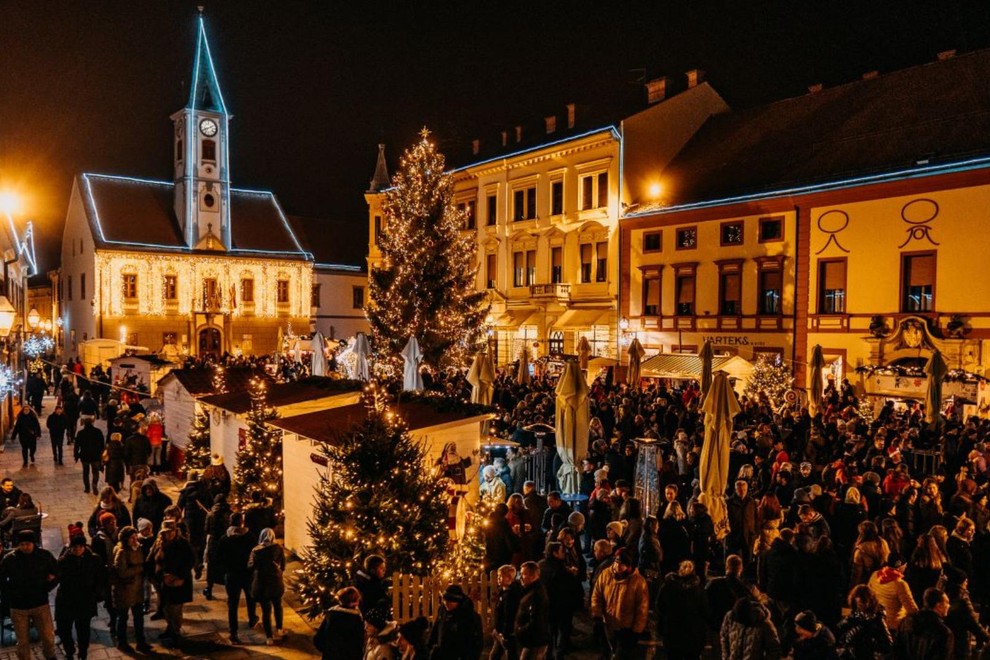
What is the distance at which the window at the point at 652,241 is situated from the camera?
3269cm

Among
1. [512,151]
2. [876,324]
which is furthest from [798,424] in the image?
[512,151]

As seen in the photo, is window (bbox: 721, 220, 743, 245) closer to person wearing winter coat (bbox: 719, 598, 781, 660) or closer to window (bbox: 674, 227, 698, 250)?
window (bbox: 674, 227, 698, 250)

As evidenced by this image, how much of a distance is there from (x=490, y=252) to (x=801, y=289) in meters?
17.3

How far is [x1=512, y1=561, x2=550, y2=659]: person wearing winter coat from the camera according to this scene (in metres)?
7.28

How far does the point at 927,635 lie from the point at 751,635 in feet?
4.78

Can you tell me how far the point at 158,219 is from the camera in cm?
4912

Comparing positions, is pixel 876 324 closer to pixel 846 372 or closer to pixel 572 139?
pixel 846 372

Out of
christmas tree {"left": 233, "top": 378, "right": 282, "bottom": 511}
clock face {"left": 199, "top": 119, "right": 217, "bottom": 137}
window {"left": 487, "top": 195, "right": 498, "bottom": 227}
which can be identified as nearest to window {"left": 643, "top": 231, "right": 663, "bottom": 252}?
window {"left": 487, "top": 195, "right": 498, "bottom": 227}

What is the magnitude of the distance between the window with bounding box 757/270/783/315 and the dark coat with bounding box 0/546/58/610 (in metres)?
25.7

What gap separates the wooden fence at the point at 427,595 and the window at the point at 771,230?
23.0 meters

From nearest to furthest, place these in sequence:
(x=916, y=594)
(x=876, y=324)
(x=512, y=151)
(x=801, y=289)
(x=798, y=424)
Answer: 1. (x=916, y=594)
2. (x=798, y=424)
3. (x=876, y=324)
4. (x=801, y=289)
5. (x=512, y=151)

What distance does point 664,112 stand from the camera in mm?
34500

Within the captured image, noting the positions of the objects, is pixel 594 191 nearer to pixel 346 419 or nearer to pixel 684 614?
pixel 346 419

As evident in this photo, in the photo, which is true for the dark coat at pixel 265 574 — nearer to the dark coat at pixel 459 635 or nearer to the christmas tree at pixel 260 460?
the dark coat at pixel 459 635
